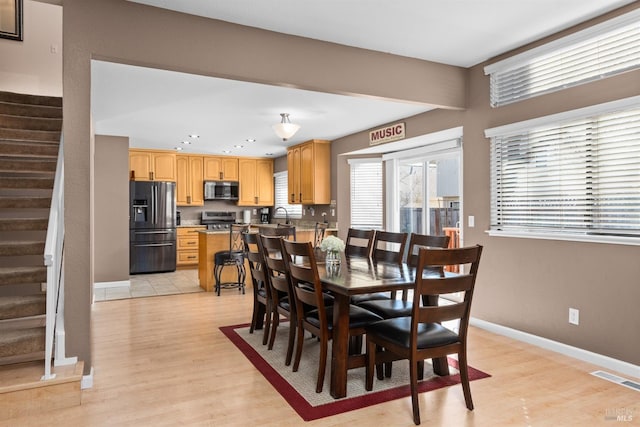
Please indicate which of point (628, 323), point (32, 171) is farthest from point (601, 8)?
point (32, 171)

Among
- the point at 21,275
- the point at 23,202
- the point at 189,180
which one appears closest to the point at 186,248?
the point at 189,180

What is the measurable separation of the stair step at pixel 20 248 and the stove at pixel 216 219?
19.8ft

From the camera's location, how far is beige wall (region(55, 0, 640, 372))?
9.16ft

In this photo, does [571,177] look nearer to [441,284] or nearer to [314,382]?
[441,284]

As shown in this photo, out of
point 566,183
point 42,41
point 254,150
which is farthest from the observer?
point 254,150

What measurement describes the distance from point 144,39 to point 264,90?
1.54 meters

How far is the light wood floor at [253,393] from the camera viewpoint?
237 centimetres

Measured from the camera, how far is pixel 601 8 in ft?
10.0

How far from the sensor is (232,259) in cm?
598

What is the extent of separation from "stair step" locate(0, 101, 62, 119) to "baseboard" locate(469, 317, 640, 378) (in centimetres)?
510

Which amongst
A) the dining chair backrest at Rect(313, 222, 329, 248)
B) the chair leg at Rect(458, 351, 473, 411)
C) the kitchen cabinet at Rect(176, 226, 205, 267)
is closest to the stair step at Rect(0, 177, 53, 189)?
the chair leg at Rect(458, 351, 473, 411)

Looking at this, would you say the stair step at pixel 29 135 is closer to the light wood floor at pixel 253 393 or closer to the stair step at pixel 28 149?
the stair step at pixel 28 149

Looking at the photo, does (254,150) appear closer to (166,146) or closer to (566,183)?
(166,146)

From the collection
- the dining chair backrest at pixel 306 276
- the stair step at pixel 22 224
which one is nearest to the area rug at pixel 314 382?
the dining chair backrest at pixel 306 276
